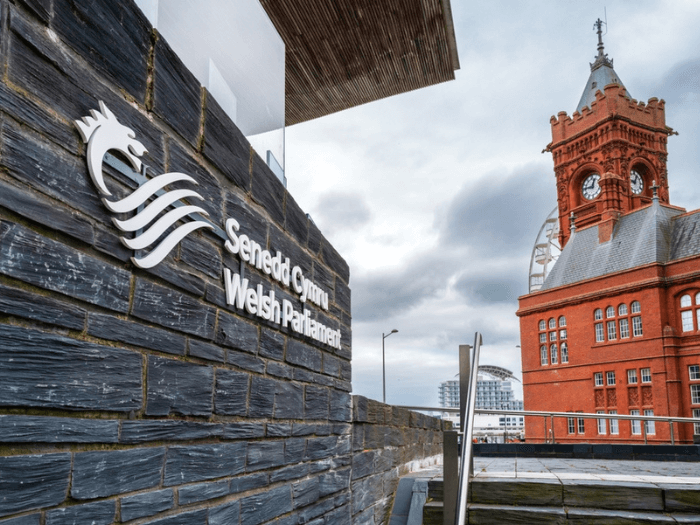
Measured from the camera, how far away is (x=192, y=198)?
265 centimetres

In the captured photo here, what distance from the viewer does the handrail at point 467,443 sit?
125 inches

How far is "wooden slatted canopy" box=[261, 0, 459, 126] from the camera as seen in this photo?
6.69 meters

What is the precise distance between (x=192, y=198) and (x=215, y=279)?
1.28ft

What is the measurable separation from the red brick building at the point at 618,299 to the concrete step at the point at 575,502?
26.1 metres

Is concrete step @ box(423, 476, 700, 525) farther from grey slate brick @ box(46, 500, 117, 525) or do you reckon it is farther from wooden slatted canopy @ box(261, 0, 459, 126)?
wooden slatted canopy @ box(261, 0, 459, 126)

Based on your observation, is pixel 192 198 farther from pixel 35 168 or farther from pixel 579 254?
pixel 579 254

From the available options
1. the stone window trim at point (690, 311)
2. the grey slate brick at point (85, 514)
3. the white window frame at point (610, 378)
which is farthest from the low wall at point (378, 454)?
the white window frame at point (610, 378)

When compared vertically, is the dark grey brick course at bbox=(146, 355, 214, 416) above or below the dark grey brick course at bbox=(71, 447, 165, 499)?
above

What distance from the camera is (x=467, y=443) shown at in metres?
3.84

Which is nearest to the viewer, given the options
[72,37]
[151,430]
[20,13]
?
[20,13]

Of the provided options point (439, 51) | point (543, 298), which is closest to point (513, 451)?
point (439, 51)

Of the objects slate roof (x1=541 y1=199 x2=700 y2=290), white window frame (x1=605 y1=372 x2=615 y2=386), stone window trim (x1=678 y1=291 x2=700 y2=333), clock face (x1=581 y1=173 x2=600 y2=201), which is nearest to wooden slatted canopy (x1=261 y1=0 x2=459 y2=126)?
stone window trim (x1=678 y1=291 x2=700 y2=333)

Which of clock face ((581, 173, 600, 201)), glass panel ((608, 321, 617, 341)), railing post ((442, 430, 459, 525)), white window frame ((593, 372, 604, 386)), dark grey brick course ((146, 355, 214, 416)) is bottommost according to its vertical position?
railing post ((442, 430, 459, 525))

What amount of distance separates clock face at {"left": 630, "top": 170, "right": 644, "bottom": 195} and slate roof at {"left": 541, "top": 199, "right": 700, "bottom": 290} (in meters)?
7.29
